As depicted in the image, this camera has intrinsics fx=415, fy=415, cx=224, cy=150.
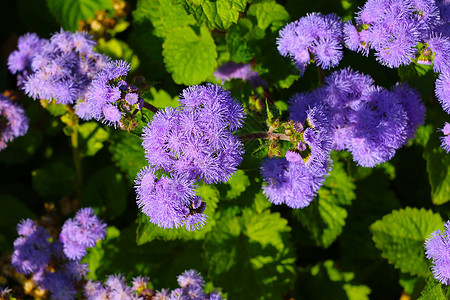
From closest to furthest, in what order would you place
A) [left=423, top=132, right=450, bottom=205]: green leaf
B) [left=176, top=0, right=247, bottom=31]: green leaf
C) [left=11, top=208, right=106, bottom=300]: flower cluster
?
1. [left=176, top=0, right=247, bottom=31]: green leaf
2. [left=11, top=208, right=106, bottom=300]: flower cluster
3. [left=423, top=132, right=450, bottom=205]: green leaf

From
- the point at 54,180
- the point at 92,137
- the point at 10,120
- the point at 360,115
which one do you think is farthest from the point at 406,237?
the point at 10,120

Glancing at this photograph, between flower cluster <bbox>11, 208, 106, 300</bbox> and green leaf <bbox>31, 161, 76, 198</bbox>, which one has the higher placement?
green leaf <bbox>31, 161, 76, 198</bbox>

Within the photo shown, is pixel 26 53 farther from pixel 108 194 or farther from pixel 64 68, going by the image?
pixel 108 194

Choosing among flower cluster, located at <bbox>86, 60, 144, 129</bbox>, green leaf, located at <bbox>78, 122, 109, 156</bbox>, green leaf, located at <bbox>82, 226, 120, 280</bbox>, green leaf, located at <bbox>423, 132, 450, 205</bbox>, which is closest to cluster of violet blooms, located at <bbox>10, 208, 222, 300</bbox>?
green leaf, located at <bbox>82, 226, 120, 280</bbox>

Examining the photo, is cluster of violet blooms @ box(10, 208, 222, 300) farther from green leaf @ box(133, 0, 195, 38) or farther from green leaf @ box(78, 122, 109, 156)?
green leaf @ box(133, 0, 195, 38)

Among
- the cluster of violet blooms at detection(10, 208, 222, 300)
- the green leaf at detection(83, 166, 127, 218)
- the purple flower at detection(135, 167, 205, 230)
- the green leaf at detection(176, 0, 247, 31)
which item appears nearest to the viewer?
the purple flower at detection(135, 167, 205, 230)

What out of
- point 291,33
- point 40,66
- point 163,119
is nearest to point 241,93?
point 291,33

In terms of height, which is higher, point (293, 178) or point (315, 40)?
point (315, 40)
